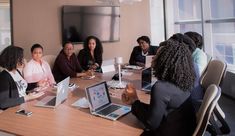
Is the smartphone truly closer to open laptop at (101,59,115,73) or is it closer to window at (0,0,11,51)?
open laptop at (101,59,115,73)

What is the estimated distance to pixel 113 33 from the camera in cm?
521

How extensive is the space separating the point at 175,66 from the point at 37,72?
76.5 inches

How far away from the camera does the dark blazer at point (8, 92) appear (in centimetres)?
208

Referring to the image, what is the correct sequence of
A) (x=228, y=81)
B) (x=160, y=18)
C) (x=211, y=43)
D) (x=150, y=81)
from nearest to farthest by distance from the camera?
(x=150, y=81)
(x=228, y=81)
(x=211, y=43)
(x=160, y=18)

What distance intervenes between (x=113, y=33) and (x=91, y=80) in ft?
7.58

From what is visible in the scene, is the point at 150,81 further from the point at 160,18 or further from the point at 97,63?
the point at 160,18

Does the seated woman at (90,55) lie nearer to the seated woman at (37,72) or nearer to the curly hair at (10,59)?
the seated woman at (37,72)

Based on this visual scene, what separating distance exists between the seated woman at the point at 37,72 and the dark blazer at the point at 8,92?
0.66 metres

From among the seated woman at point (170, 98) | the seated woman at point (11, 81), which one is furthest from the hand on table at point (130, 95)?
the seated woman at point (11, 81)

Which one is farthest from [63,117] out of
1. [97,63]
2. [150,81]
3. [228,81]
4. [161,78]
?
[228,81]

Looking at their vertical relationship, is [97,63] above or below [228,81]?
above

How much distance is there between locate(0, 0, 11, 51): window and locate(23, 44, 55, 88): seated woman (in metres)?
1.13

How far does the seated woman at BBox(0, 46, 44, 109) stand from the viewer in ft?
6.86

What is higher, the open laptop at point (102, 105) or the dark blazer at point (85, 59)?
the dark blazer at point (85, 59)
